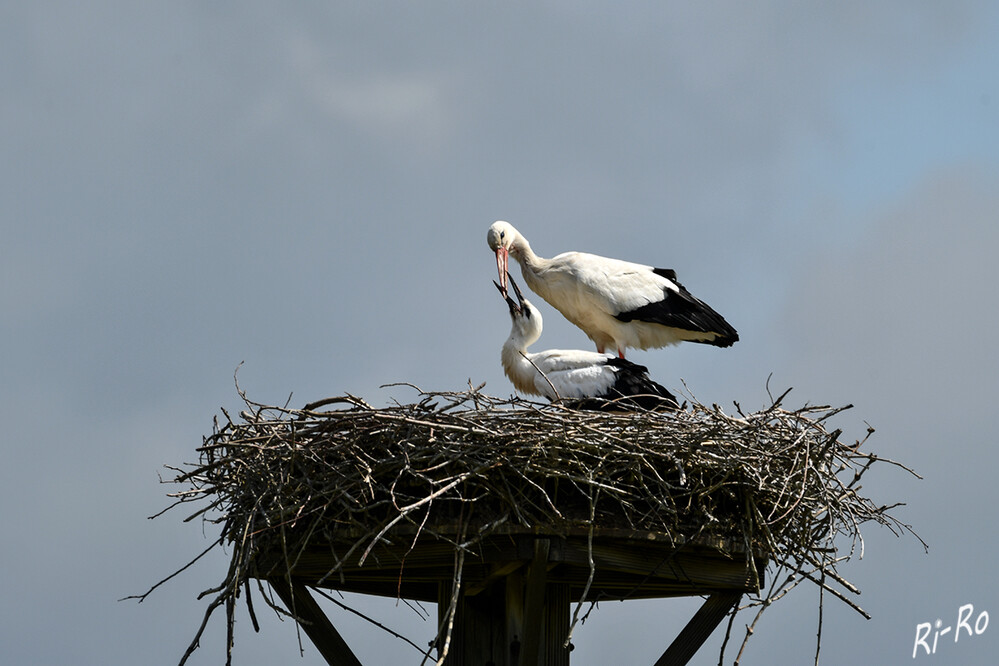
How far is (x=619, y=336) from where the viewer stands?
326 inches

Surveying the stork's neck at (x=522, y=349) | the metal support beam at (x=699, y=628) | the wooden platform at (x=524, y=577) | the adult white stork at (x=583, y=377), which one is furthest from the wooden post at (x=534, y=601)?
the stork's neck at (x=522, y=349)

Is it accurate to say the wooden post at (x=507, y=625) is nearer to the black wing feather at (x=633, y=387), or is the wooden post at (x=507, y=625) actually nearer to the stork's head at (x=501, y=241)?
the black wing feather at (x=633, y=387)

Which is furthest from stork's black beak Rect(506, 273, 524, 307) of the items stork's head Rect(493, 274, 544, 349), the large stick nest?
the large stick nest

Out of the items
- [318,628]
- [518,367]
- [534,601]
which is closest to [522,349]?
[518,367]

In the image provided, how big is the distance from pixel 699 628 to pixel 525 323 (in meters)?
2.97

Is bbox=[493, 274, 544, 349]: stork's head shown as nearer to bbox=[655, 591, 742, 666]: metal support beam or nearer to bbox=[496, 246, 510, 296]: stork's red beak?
bbox=[496, 246, 510, 296]: stork's red beak

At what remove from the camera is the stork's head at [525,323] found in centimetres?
797

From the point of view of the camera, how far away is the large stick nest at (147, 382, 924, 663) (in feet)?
16.3

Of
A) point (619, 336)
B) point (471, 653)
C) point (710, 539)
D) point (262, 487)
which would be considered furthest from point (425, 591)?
point (619, 336)

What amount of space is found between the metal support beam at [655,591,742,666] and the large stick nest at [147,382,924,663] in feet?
0.84

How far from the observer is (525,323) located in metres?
8.00

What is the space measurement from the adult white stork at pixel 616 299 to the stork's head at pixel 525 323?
219mm

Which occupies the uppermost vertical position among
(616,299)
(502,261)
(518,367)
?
(502,261)

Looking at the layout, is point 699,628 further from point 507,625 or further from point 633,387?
point 633,387
